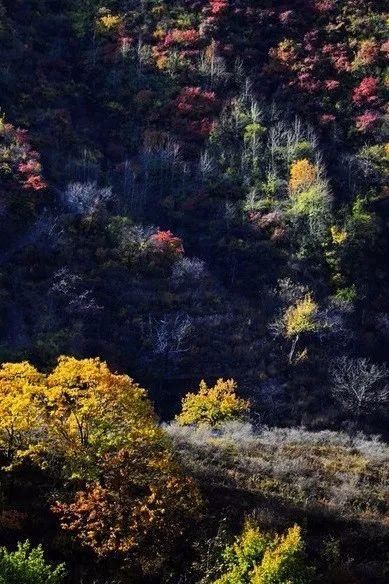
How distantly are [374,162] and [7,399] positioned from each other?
2092 inches

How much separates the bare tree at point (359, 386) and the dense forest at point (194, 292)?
0.62ft

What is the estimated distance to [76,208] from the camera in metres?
55.0

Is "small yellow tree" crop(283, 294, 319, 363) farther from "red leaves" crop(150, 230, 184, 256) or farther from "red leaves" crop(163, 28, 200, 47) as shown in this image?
"red leaves" crop(163, 28, 200, 47)

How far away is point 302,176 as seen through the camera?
61531 mm

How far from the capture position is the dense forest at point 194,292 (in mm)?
19453

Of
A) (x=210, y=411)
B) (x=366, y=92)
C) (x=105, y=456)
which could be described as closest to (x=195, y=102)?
(x=366, y=92)

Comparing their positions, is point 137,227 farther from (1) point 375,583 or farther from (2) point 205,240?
(1) point 375,583

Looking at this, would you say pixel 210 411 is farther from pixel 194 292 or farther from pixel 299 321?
pixel 194 292

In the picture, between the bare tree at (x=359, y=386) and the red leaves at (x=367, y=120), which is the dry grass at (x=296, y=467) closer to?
the bare tree at (x=359, y=386)

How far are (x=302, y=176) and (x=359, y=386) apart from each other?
23573 mm

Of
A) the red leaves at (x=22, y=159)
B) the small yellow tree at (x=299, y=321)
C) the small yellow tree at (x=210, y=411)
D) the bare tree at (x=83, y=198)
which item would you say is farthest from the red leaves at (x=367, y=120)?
the small yellow tree at (x=210, y=411)

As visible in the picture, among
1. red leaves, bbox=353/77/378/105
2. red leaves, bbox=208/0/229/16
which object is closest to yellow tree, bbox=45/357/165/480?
red leaves, bbox=353/77/378/105

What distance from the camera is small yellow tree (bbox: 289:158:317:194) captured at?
201ft

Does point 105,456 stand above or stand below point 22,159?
below
